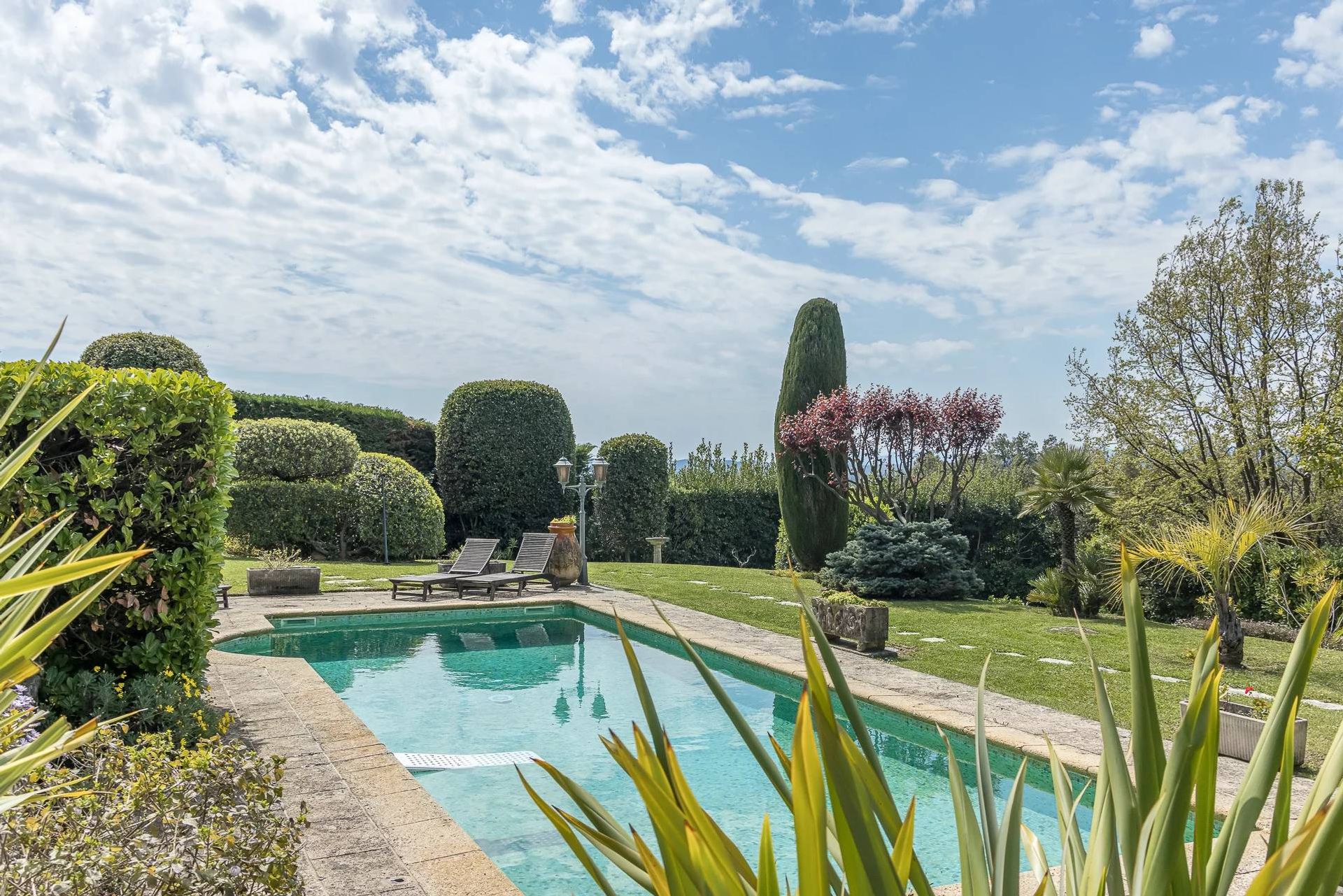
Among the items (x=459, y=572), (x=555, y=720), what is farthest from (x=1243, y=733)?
(x=459, y=572)

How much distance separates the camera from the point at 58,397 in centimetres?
448

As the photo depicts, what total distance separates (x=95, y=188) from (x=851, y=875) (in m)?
8.97

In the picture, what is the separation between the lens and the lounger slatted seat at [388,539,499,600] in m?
11.4

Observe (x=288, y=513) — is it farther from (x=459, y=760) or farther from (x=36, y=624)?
(x=36, y=624)

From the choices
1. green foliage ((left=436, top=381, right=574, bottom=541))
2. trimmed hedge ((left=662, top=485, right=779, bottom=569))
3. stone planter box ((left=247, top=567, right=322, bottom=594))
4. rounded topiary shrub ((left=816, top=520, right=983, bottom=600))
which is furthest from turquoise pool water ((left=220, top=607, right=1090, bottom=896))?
trimmed hedge ((left=662, top=485, right=779, bottom=569))

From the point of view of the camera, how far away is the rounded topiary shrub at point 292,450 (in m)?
15.2

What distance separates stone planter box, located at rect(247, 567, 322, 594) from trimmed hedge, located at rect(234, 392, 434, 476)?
21.5 feet

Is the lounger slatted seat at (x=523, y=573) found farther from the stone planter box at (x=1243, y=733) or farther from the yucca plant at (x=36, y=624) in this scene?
the yucca plant at (x=36, y=624)


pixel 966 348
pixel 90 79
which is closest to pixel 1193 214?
pixel 966 348

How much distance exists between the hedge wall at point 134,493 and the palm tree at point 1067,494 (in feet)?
34.1

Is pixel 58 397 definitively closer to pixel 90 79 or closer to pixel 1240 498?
pixel 90 79

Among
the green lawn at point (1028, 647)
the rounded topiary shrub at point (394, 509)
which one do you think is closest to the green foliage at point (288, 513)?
the rounded topiary shrub at point (394, 509)

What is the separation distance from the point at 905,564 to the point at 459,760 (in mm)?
8109

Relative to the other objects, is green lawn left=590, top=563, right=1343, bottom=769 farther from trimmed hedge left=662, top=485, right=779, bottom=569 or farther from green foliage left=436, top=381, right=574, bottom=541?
green foliage left=436, top=381, right=574, bottom=541
